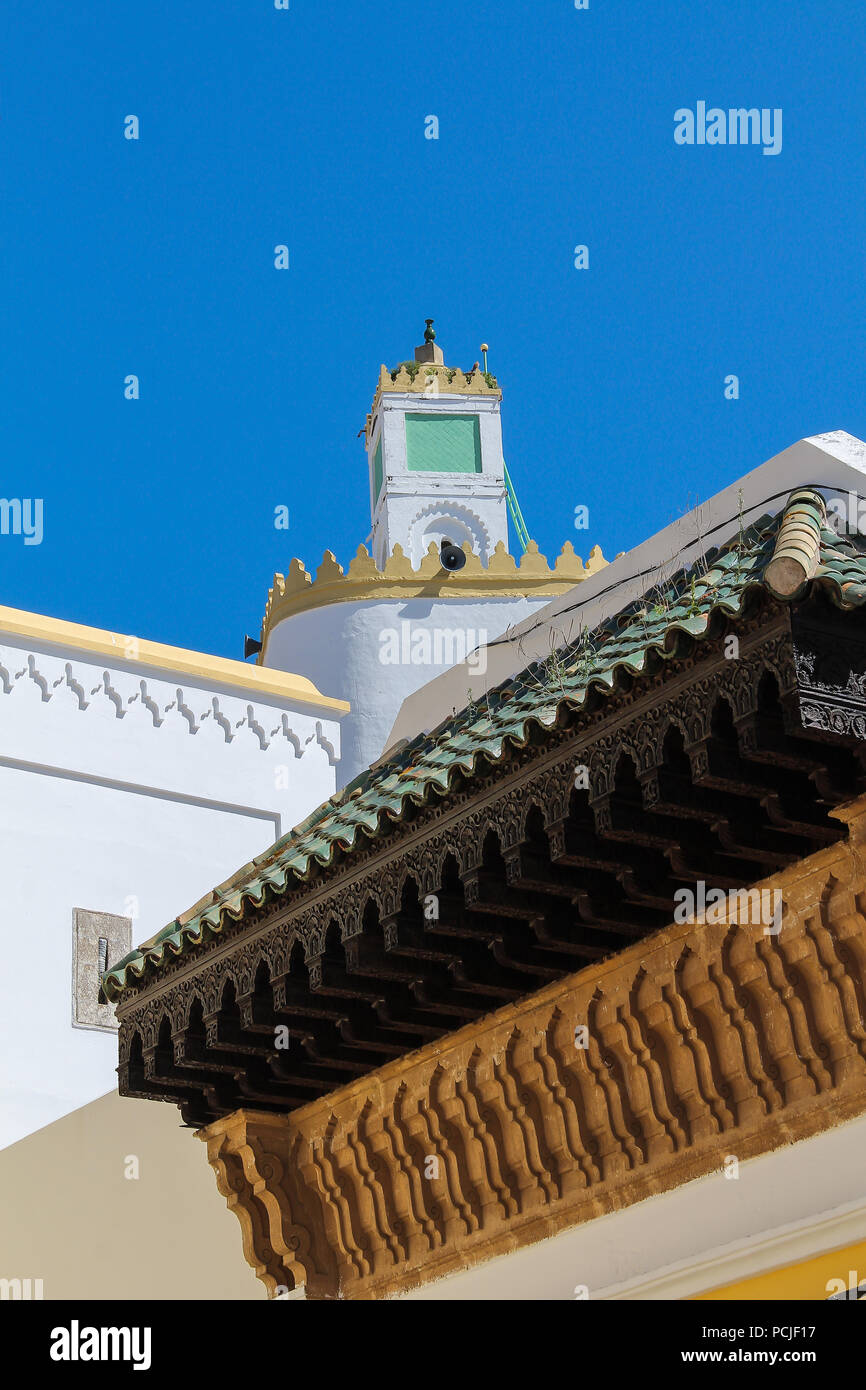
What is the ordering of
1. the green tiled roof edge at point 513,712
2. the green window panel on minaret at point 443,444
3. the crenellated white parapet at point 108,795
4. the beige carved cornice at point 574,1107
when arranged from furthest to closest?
the green window panel on minaret at point 443,444 < the crenellated white parapet at point 108,795 < the beige carved cornice at point 574,1107 < the green tiled roof edge at point 513,712

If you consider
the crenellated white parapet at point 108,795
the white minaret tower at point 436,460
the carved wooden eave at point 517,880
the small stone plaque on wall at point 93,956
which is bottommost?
the carved wooden eave at point 517,880

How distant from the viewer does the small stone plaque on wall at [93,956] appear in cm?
1083

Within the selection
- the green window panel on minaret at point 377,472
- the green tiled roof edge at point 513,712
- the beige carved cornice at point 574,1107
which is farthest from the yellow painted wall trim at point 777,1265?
the green window panel on minaret at point 377,472

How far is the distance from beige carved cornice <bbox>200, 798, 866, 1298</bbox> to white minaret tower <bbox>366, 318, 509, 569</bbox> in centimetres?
1233

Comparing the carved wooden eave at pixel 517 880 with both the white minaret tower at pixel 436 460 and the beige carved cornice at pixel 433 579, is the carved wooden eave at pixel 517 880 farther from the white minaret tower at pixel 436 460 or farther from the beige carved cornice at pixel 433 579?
the white minaret tower at pixel 436 460

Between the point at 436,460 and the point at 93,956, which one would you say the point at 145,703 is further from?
the point at 436,460

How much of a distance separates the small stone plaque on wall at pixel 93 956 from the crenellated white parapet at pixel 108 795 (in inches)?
0.8

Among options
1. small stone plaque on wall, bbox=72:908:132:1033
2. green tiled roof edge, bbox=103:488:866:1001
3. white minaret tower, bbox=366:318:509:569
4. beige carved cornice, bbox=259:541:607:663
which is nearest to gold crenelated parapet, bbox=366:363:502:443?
white minaret tower, bbox=366:318:509:569

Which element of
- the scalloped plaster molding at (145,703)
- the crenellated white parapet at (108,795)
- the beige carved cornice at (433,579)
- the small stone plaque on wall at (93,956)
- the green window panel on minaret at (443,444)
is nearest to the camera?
the crenellated white parapet at (108,795)

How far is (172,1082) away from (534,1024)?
1.53 m

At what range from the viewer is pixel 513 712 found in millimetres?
5406

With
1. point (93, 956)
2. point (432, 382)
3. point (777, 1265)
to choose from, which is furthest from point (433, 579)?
point (777, 1265)

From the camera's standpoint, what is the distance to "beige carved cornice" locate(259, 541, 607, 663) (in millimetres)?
16672

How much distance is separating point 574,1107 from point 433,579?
1133 cm
